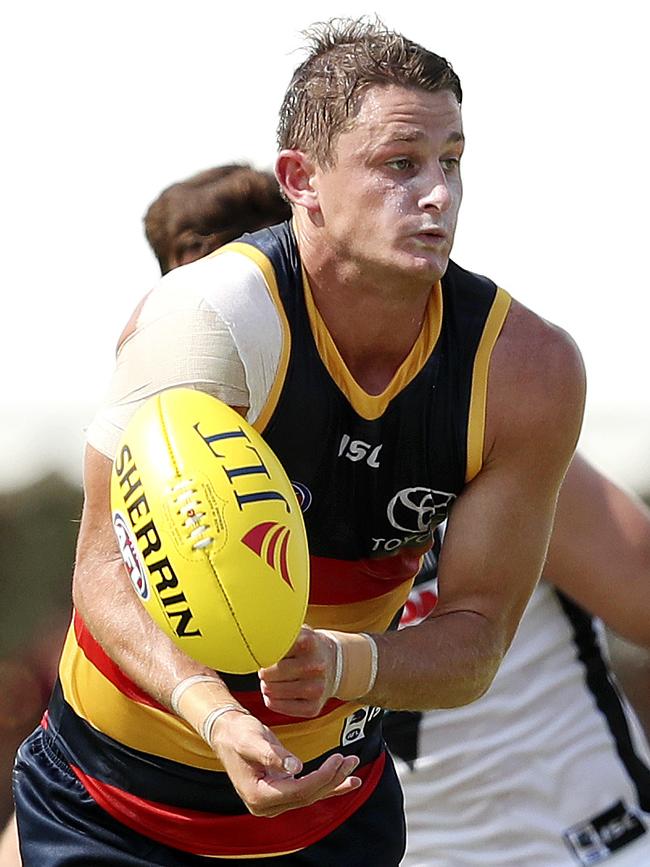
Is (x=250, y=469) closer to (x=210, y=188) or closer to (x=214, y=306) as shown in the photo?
(x=214, y=306)

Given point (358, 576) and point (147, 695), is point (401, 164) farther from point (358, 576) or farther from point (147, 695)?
point (147, 695)

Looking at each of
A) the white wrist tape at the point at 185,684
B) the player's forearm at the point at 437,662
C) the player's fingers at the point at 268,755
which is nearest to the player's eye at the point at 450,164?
the player's forearm at the point at 437,662

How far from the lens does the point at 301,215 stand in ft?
11.5

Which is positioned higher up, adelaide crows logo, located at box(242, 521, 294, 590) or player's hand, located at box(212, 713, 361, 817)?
adelaide crows logo, located at box(242, 521, 294, 590)

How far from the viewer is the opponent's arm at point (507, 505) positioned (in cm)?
333

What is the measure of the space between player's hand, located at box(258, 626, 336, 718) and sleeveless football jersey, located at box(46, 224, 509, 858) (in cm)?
55

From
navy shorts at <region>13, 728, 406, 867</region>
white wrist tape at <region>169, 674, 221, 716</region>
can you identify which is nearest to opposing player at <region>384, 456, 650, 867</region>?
navy shorts at <region>13, 728, 406, 867</region>

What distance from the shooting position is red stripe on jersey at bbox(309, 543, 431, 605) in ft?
11.4

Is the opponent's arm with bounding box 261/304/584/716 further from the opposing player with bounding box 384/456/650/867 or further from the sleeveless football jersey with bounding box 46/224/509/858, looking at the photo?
the opposing player with bounding box 384/456/650/867

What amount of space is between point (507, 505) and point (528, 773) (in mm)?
1342

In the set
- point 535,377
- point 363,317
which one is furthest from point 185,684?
point 535,377

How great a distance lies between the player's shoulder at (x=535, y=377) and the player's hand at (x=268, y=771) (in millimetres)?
898

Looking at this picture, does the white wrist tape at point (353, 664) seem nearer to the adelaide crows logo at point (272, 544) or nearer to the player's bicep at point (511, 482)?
the adelaide crows logo at point (272, 544)

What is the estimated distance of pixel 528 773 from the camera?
4.47m
